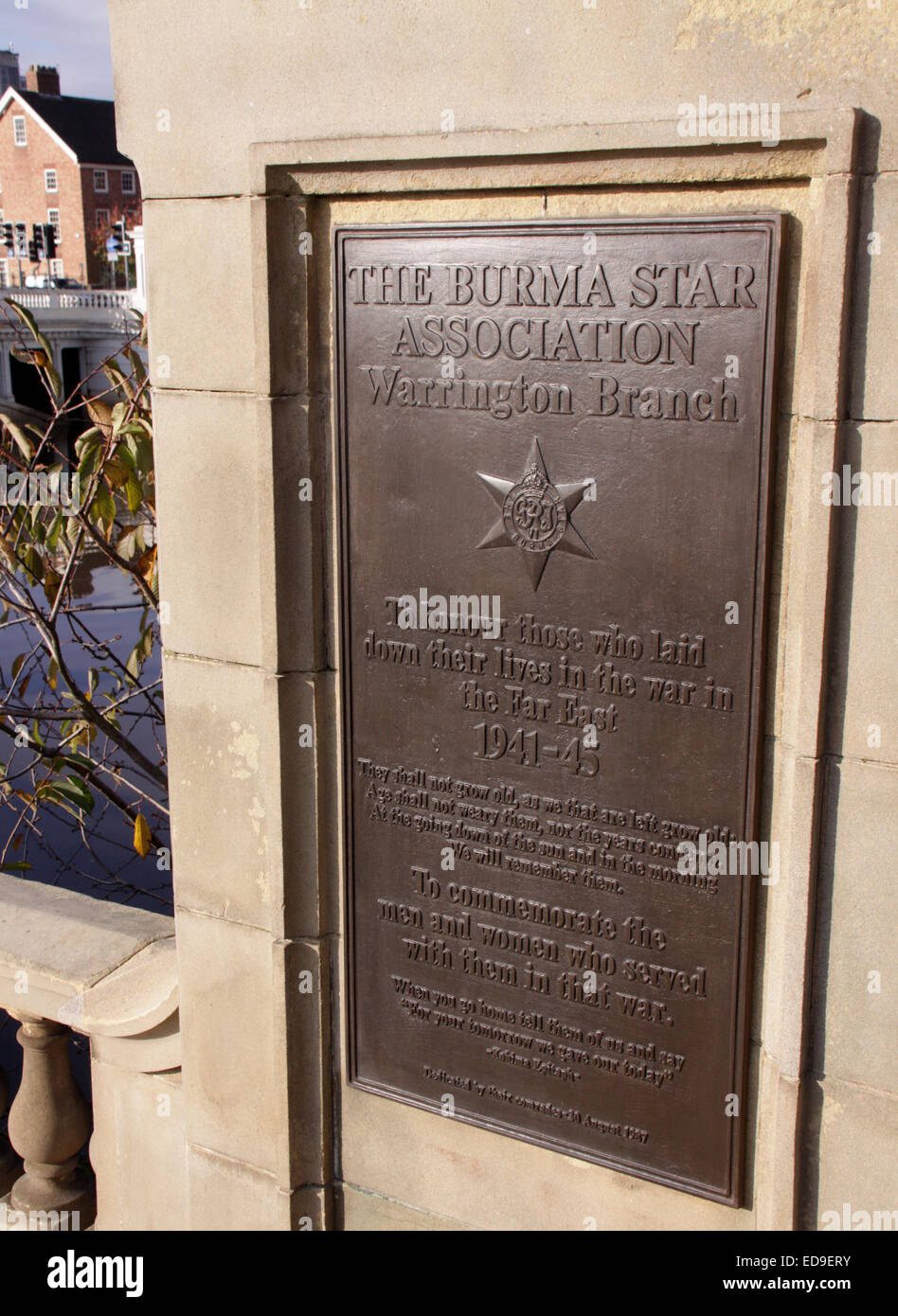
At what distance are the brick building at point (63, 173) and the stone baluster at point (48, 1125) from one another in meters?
64.1

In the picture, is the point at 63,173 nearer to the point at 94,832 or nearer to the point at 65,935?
the point at 94,832

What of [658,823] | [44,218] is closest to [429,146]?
[658,823]

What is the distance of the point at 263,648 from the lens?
382 cm

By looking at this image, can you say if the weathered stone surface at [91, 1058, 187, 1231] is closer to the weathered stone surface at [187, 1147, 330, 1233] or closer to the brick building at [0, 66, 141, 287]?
the weathered stone surface at [187, 1147, 330, 1233]

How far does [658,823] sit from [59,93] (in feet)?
240

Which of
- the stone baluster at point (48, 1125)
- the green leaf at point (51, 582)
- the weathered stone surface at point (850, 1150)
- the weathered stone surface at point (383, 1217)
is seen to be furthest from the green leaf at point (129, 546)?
the weathered stone surface at point (850, 1150)

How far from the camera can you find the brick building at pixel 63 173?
6488 cm

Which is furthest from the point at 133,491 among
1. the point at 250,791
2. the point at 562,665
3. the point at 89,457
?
the point at 562,665

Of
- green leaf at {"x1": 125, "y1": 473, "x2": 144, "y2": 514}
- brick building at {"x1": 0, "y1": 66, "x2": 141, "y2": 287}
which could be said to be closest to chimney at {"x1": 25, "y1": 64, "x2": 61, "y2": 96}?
brick building at {"x1": 0, "y1": 66, "x2": 141, "y2": 287}

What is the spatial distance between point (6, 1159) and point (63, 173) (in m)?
68.6

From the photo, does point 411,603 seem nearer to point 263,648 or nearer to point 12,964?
point 263,648

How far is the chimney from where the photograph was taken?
6625 centimetres

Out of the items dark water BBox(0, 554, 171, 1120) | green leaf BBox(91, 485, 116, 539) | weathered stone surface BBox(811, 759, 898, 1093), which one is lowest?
dark water BBox(0, 554, 171, 1120)

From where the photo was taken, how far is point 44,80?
66.3 m
